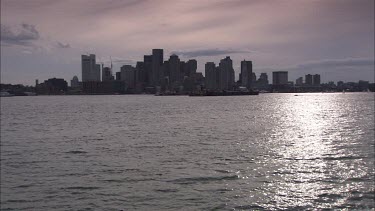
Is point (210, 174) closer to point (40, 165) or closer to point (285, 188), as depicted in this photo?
point (285, 188)

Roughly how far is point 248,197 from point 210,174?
505cm

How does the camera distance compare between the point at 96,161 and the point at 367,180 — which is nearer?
the point at 367,180

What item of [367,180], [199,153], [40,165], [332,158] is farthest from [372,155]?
[40,165]

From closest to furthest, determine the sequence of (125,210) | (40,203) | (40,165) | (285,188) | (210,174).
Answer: (125,210)
(40,203)
(285,188)
(210,174)
(40,165)

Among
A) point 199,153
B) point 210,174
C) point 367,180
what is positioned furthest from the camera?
point 199,153

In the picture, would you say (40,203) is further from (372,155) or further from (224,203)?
(372,155)

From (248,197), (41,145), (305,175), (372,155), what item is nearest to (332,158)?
(372,155)

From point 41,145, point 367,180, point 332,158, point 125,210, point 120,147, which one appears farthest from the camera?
point 41,145

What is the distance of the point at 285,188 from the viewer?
20562 mm

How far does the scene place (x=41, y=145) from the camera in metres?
39.2

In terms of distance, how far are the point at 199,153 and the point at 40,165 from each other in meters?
11.0

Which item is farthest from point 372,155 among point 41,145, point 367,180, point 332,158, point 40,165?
point 41,145

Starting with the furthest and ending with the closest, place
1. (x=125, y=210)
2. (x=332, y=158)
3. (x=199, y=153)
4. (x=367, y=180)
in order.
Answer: (x=199, y=153) < (x=332, y=158) < (x=367, y=180) < (x=125, y=210)

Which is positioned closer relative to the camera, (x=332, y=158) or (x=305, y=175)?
(x=305, y=175)
